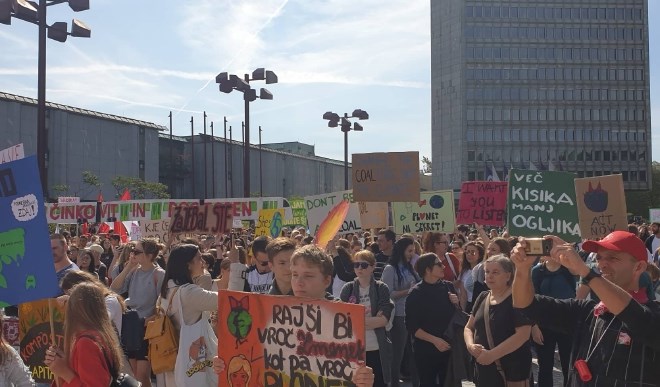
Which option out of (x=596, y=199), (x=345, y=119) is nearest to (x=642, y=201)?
(x=345, y=119)

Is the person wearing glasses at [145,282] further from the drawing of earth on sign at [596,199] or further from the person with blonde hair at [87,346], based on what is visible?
the drawing of earth on sign at [596,199]

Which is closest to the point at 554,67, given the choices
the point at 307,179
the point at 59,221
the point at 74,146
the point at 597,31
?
the point at 597,31

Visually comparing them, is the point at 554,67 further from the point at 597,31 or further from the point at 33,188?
the point at 33,188

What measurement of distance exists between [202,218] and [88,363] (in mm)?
8939

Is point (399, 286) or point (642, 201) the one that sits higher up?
point (642, 201)

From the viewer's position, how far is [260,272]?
25.2 ft

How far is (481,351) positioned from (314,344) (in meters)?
1.80

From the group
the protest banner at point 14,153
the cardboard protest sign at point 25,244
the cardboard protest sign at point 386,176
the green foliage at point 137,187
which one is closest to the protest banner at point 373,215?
the cardboard protest sign at point 386,176

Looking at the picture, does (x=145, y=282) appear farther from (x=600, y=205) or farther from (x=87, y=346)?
(x=600, y=205)

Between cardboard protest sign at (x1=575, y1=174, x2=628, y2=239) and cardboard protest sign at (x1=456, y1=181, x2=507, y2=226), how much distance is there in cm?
616

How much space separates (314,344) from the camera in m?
3.96

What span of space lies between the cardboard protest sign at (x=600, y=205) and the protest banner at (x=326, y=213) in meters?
5.64

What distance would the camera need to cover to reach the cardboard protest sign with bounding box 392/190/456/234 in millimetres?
14539

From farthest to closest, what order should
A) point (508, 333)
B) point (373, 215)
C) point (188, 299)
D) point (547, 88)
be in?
point (547, 88) → point (373, 215) → point (188, 299) → point (508, 333)
